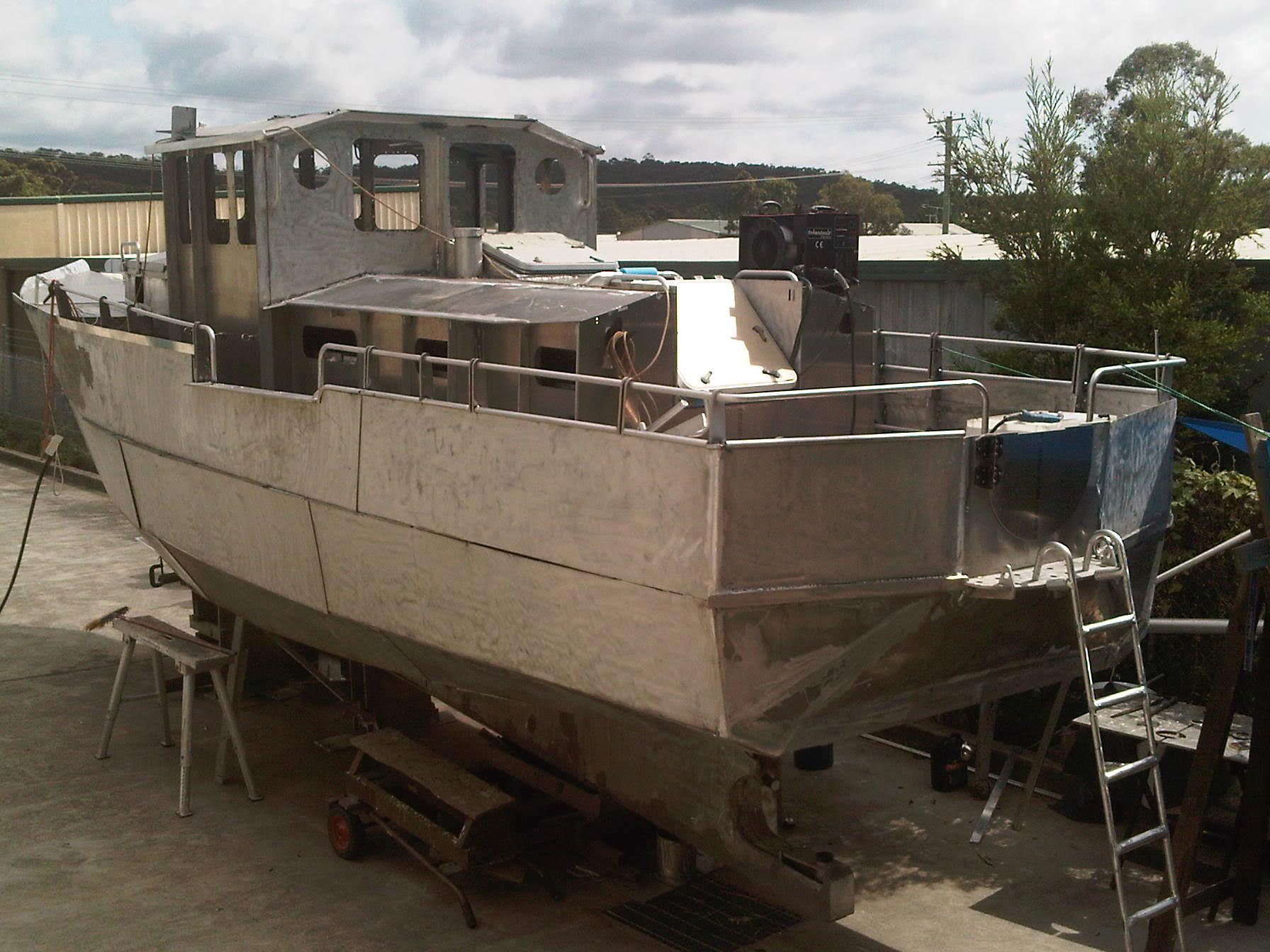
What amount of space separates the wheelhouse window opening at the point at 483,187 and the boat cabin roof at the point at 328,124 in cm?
17

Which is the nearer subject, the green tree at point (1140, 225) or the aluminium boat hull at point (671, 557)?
the aluminium boat hull at point (671, 557)

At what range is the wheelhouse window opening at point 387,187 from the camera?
785 cm

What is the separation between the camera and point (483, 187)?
8.33 m

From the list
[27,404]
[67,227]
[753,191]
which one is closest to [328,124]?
[27,404]

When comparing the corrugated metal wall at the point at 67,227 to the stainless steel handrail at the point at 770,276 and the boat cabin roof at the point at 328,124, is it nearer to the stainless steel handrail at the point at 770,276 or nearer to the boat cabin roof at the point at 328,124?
the boat cabin roof at the point at 328,124

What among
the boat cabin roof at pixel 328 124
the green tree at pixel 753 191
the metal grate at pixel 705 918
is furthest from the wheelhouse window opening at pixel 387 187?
the green tree at pixel 753 191

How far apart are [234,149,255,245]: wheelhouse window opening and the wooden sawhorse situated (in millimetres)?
2414

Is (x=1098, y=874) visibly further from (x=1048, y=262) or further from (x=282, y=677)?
(x=282, y=677)

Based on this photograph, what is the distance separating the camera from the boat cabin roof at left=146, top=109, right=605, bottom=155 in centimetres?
745

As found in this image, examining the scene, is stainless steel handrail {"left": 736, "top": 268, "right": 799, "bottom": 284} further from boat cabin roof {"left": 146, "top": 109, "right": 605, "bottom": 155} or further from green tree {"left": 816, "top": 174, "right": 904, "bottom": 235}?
green tree {"left": 816, "top": 174, "right": 904, "bottom": 235}

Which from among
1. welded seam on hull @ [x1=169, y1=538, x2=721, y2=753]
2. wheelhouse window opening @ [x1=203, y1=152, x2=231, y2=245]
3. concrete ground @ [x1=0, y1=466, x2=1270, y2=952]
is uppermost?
wheelhouse window opening @ [x1=203, y1=152, x2=231, y2=245]

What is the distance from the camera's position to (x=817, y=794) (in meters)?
7.79

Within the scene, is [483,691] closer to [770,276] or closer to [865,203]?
[770,276]

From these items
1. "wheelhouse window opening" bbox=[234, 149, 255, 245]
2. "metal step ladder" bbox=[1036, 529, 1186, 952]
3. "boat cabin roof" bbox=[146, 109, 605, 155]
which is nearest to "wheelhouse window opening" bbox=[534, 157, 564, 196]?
"boat cabin roof" bbox=[146, 109, 605, 155]
